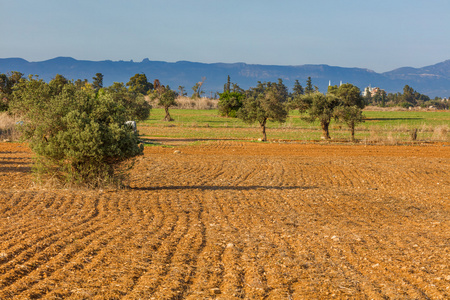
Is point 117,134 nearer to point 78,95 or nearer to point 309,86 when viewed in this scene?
point 78,95

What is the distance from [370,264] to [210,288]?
2.48 metres

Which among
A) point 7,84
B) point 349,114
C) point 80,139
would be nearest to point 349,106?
point 349,114

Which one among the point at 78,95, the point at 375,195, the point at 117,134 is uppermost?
the point at 78,95

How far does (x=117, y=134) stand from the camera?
11.9m

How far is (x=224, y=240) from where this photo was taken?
7.65 m

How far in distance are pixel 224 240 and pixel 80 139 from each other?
18.8 feet

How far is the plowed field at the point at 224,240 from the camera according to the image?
539 cm

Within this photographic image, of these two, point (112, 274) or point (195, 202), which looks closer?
point (112, 274)

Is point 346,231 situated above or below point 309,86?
below

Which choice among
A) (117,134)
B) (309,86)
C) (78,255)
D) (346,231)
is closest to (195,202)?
(117,134)

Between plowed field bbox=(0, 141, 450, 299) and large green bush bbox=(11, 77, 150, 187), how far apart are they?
0.93 m

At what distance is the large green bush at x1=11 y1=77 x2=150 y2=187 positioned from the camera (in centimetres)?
1175

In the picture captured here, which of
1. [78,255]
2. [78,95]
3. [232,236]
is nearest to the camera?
[78,255]

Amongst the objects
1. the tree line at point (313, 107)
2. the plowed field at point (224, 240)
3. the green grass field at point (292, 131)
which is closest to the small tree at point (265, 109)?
the tree line at point (313, 107)
